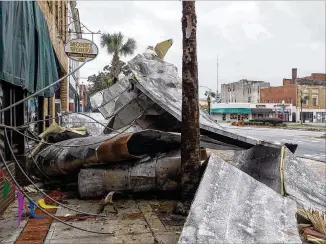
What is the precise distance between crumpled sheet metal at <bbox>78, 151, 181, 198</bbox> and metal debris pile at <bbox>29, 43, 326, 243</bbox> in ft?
0.05

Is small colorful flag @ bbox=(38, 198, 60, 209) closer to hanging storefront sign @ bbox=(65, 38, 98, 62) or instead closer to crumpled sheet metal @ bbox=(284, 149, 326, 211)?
hanging storefront sign @ bbox=(65, 38, 98, 62)

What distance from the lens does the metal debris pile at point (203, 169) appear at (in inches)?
172

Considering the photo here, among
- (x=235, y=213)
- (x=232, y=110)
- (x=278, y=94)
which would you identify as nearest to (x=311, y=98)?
→ (x=278, y=94)

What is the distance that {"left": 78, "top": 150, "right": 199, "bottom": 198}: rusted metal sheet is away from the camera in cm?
677

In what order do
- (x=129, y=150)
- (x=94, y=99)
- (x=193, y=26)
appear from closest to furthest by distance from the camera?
(x=193, y=26), (x=129, y=150), (x=94, y=99)

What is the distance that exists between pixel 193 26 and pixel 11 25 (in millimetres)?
2483

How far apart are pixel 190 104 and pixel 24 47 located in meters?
2.51

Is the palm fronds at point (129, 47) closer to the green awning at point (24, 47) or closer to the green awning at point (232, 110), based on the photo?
the green awning at point (24, 47)

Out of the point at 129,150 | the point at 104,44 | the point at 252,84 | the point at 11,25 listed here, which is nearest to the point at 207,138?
the point at 129,150

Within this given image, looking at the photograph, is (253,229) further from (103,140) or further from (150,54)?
(150,54)

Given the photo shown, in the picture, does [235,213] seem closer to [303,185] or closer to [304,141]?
[303,185]

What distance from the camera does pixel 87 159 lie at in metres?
7.07

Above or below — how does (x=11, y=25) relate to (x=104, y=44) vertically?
below

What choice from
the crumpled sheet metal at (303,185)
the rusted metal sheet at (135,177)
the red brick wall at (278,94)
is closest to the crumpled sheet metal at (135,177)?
the rusted metal sheet at (135,177)
